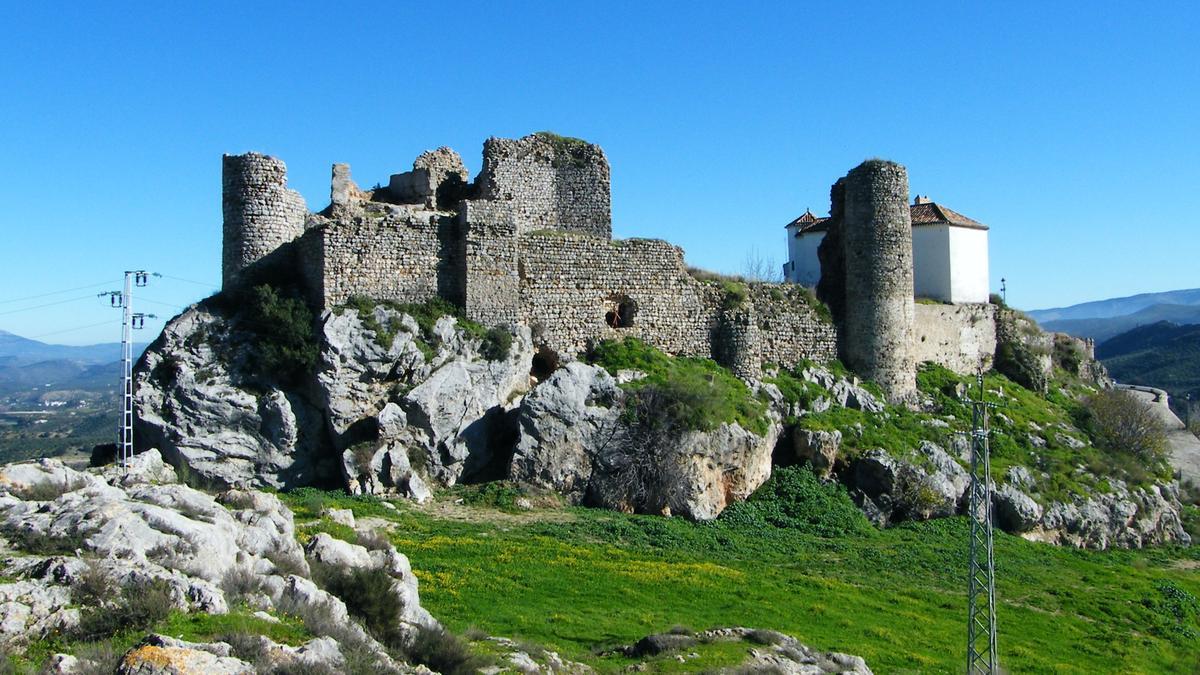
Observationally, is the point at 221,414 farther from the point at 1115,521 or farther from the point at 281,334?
the point at 1115,521

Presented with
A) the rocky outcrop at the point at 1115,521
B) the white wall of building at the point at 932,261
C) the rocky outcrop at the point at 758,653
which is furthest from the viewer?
the white wall of building at the point at 932,261

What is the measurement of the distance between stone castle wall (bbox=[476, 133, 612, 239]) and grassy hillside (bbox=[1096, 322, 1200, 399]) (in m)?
90.7

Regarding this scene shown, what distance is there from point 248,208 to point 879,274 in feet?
63.0

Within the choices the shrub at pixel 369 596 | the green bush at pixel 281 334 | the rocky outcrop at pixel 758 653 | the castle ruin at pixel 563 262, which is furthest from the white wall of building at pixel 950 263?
the shrub at pixel 369 596

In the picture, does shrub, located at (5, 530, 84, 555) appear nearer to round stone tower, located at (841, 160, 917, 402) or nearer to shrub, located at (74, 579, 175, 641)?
shrub, located at (74, 579, 175, 641)

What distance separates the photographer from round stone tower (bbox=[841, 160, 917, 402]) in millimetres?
33375

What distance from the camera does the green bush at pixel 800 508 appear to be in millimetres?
27078

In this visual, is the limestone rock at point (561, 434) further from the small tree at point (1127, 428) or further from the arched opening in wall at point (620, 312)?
the small tree at point (1127, 428)

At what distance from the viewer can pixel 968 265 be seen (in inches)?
1544

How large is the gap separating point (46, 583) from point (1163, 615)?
23267 millimetres

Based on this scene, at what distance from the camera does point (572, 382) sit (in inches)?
1067

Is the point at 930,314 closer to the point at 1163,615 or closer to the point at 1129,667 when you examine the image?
the point at 1163,615

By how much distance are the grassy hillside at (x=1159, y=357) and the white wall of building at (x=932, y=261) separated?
78.3 meters

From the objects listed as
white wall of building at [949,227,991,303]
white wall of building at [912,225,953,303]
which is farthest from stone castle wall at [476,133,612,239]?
white wall of building at [949,227,991,303]
